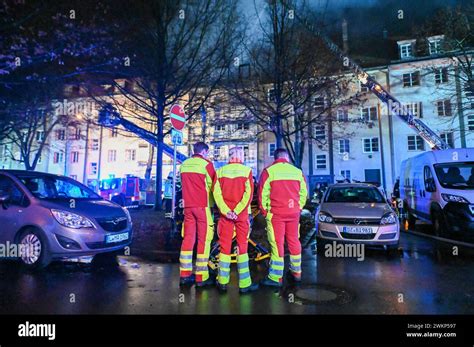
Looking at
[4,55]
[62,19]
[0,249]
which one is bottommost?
[0,249]

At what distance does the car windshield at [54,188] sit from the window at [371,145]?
27.5m

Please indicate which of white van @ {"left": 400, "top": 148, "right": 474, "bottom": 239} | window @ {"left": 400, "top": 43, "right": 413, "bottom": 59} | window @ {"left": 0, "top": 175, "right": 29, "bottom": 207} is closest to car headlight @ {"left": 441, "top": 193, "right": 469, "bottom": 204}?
white van @ {"left": 400, "top": 148, "right": 474, "bottom": 239}

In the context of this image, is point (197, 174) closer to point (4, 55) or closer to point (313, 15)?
point (4, 55)

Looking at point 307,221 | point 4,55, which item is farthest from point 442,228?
point 4,55

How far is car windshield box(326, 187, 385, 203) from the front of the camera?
7.89m

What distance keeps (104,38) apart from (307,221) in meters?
9.12

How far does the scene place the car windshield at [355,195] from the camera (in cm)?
789

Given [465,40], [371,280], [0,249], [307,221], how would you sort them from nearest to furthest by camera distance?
[371,280]
[0,249]
[307,221]
[465,40]

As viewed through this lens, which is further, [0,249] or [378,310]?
[0,249]

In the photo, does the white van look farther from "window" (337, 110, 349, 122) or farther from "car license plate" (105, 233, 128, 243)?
"window" (337, 110, 349, 122)

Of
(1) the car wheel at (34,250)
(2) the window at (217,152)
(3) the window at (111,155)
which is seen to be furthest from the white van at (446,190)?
(3) the window at (111,155)

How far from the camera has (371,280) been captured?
5.16 metres

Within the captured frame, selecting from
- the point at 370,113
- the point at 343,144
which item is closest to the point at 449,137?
the point at 370,113

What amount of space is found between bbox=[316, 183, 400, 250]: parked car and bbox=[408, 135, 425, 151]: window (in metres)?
23.9
